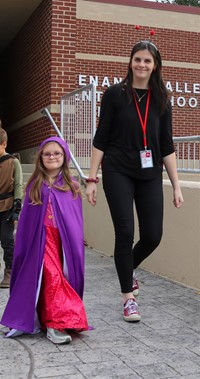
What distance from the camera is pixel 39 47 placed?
9.63 metres

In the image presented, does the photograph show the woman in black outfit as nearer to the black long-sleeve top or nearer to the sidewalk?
the black long-sleeve top

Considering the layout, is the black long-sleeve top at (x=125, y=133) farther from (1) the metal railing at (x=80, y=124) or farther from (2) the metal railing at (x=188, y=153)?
(1) the metal railing at (x=80, y=124)

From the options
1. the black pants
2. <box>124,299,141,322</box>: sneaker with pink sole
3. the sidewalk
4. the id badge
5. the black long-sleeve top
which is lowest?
the sidewalk

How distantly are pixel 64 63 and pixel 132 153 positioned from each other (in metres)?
5.25

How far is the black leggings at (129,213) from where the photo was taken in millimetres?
3908

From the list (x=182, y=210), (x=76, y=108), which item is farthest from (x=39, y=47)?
(x=182, y=210)

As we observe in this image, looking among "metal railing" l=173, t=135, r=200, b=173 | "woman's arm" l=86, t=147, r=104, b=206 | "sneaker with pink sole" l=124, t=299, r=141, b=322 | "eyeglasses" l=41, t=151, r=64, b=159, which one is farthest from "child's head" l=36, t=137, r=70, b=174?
"metal railing" l=173, t=135, r=200, b=173

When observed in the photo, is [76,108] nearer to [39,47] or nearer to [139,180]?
[39,47]

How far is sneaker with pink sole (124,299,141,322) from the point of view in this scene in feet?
12.8

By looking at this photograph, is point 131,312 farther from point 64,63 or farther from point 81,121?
point 64,63

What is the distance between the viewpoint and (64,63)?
878 centimetres

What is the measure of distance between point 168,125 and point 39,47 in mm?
6135

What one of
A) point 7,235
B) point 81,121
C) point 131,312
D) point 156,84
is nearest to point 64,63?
point 81,121

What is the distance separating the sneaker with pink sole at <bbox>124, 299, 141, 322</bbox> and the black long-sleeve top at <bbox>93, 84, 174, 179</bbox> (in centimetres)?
95
